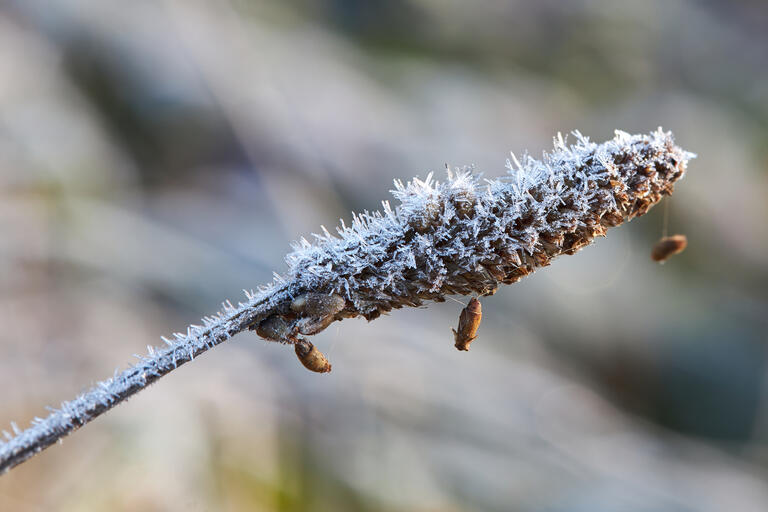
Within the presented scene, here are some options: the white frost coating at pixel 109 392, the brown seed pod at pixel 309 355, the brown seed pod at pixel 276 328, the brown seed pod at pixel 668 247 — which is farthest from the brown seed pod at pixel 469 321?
the brown seed pod at pixel 668 247

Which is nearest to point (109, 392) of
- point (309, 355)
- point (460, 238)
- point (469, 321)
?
point (309, 355)

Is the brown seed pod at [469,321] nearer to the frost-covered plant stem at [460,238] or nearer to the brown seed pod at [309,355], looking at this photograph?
the frost-covered plant stem at [460,238]

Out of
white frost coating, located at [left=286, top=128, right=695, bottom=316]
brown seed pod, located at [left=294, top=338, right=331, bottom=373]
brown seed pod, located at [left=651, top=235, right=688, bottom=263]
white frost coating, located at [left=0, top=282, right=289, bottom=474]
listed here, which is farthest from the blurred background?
brown seed pod, located at [left=651, top=235, right=688, bottom=263]

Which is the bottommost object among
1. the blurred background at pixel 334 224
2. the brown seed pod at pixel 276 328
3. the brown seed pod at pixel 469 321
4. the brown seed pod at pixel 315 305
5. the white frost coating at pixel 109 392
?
the white frost coating at pixel 109 392

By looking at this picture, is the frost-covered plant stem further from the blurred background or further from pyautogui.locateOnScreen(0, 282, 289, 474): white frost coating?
the blurred background

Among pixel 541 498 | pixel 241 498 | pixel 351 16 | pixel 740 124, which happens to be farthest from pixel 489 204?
pixel 740 124
